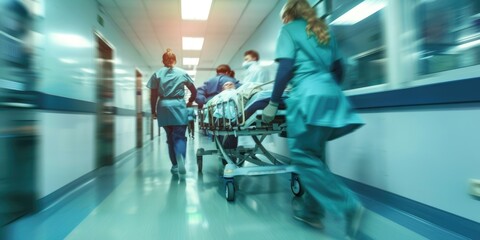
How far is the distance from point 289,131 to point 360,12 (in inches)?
64.8

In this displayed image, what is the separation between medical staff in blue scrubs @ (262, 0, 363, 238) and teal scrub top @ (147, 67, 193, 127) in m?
1.76

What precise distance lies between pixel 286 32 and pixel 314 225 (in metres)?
1.15

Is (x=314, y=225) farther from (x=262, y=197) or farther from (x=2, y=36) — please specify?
(x=2, y=36)

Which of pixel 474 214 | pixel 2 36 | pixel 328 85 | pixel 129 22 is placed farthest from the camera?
pixel 129 22

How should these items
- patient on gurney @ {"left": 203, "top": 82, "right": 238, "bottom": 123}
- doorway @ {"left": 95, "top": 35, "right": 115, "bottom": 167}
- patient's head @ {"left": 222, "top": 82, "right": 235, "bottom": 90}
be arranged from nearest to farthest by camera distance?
patient on gurney @ {"left": 203, "top": 82, "right": 238, "bottom": 123}
patient's head @ {"left": 222, "top": 82, "right": 235, "bottom": 90}
doorway @ {"left": 95, "top": 35, "right": 115, "bottom": 167}

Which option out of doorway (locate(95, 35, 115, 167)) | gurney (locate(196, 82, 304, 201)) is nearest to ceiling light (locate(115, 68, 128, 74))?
doorway (locate(95, 35, 115, 167))

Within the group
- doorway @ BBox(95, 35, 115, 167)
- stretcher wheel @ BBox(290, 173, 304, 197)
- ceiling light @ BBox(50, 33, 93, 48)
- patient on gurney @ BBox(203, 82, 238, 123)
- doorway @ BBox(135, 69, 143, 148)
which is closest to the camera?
patient on gurney @ BBox(203, 82, 238, 123)

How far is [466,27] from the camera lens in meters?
1.51

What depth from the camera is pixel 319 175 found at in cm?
142

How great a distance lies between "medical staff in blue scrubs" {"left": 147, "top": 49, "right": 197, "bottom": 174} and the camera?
3121 mm

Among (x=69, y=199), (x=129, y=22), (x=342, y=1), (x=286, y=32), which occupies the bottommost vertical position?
(x=69, y=199)

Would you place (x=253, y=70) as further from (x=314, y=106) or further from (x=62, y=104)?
(x=62, y=104)

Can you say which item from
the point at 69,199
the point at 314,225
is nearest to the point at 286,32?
the point at 314,225

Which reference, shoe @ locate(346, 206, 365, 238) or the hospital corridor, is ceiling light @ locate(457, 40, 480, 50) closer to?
the hospital corridor
